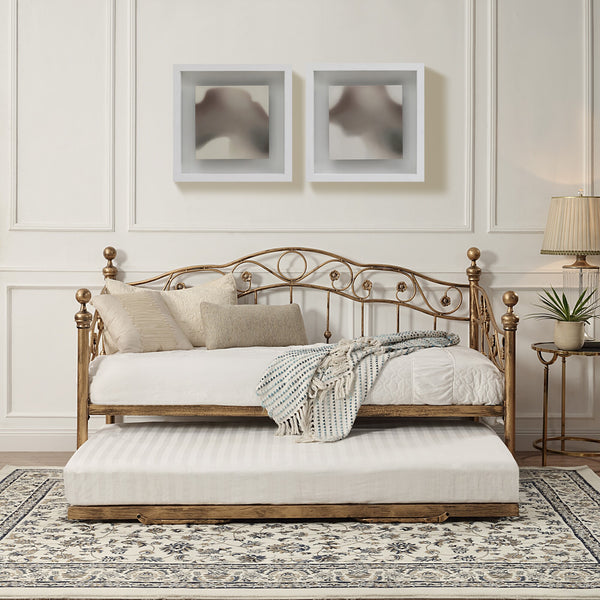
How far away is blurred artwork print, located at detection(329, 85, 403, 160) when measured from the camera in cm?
386

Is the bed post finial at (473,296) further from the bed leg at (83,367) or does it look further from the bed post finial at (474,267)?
the bed leg at (83,367)

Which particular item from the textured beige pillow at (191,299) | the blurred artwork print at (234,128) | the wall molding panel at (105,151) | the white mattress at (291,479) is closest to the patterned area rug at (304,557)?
the white mattress at (291,479)

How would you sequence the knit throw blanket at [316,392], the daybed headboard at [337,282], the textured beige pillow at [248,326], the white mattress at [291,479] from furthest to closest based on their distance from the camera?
the daybed headboard at [337,282]
the textured beige pillow at [248,326]
the knit throw blanket at [316,392]
the white mattress at [291,479]

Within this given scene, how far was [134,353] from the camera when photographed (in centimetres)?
332

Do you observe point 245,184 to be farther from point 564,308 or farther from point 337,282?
point 564,308

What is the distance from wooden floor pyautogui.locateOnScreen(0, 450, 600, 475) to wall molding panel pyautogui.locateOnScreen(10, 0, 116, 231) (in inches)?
44.0

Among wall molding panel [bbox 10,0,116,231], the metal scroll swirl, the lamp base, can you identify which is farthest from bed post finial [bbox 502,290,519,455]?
wall molding panel [bbox 10,0,116,231]

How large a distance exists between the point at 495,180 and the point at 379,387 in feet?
4.74

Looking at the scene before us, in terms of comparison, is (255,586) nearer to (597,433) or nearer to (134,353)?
(134,353)

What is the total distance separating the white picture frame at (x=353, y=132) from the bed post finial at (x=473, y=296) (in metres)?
0.46

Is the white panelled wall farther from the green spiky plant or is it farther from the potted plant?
the potted plant

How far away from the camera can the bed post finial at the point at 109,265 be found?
12.6 feet

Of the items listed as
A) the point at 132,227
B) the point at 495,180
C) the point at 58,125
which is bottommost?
the point at 132,227

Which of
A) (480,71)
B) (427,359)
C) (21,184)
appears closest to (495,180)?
(480,71)
